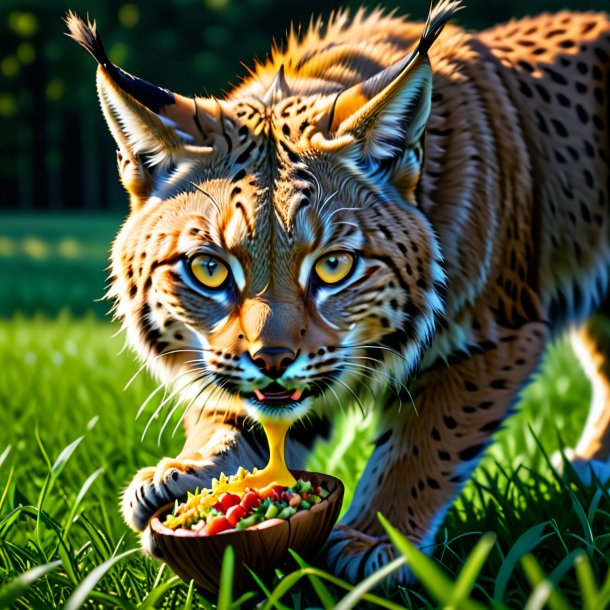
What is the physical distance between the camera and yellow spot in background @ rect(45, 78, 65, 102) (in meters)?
23.0

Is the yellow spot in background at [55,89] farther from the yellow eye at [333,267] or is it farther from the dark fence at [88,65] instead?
the yellow eye at [333,267]

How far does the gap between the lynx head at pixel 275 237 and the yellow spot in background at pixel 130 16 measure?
21891mm

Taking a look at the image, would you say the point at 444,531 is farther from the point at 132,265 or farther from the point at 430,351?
the point at 132,265

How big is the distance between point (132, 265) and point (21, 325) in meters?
6.25

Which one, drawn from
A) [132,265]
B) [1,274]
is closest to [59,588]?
[132,265]

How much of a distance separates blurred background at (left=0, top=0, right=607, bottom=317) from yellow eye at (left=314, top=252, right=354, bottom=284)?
17988 millimetres

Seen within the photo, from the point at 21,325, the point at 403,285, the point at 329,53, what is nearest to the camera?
the point at 403,285

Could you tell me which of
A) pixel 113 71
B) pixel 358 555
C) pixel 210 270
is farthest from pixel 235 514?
pixel 113 71

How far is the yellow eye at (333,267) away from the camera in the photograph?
2.54 metres

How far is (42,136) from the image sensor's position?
78.9 feet

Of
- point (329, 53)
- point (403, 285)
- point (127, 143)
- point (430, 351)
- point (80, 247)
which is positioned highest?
point (329, 53)

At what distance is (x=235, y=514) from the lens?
2.39 meters

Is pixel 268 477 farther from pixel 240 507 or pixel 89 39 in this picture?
pixel 89 39

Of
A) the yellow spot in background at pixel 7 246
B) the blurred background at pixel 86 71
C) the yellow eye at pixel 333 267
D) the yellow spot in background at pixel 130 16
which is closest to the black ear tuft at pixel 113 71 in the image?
the yellow eye at pixel 333 267
